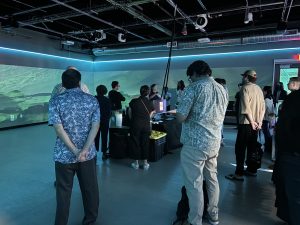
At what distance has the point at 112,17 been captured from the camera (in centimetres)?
766

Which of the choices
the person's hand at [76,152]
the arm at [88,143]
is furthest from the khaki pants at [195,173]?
the person's hand at [76,152]

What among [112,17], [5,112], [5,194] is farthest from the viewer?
[5,112]

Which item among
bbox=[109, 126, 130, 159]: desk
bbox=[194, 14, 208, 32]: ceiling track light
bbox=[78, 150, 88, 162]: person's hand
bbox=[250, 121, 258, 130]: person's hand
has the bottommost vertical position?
bbox=[109, 126, 130, 159]: desk

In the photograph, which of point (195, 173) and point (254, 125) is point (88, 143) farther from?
point (254, 125)

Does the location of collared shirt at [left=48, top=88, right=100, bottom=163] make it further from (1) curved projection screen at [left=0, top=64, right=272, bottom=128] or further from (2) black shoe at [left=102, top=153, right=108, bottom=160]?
(1) curved projection screen at [left=0, top=64, right=272, bottom=128]

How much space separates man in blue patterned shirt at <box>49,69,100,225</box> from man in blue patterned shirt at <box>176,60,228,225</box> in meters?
0.78

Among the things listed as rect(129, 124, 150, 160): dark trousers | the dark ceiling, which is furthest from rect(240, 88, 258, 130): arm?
the dark ceiling

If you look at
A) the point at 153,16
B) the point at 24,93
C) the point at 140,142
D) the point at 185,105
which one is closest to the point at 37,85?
the point at 24,93

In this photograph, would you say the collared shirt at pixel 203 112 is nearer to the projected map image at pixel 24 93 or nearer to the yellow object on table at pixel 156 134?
the yellow object on table at pixel 156 134

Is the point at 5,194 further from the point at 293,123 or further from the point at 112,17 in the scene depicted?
the point at 112,17

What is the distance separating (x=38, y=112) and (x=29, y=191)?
6877 mm

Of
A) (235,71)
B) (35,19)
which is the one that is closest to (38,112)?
(35,19)

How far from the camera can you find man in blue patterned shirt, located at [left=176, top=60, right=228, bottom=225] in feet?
7.22

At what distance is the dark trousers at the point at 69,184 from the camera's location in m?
2.13
